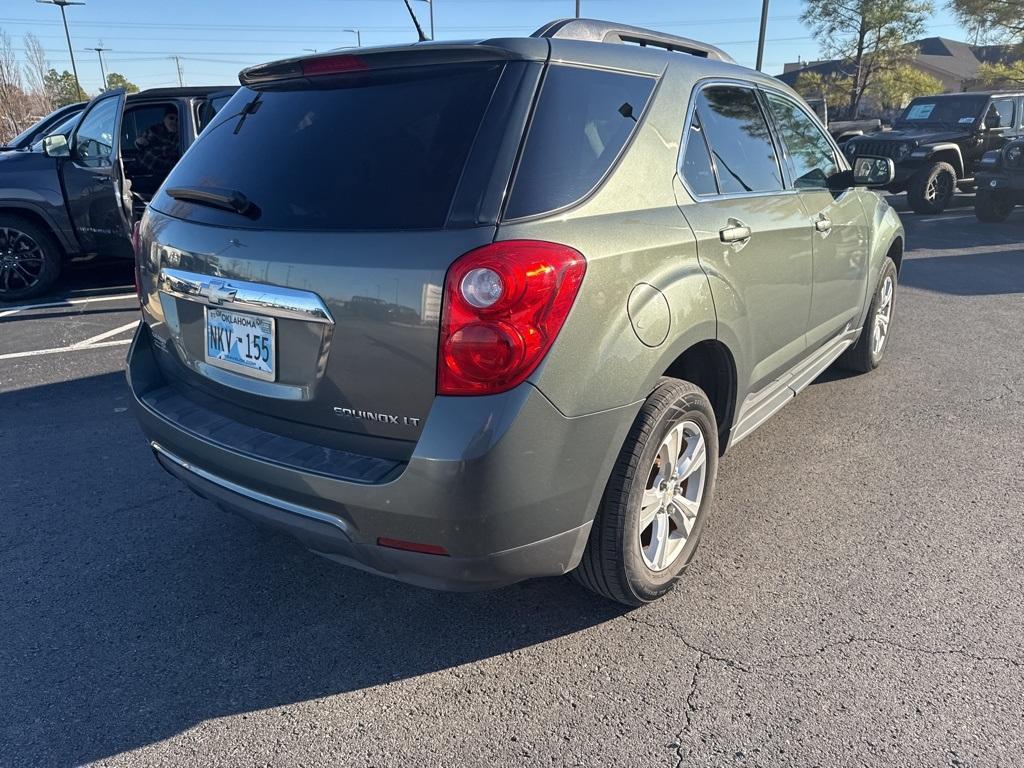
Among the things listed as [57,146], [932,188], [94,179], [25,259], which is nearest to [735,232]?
[94,179]

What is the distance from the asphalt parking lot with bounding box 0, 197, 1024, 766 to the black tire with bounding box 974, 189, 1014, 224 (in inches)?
404

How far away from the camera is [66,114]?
9.73m

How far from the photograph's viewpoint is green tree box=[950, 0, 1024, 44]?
24266 mm

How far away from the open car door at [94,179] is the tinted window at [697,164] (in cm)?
610

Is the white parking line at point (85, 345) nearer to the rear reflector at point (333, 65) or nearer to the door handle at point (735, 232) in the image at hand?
the rear reflector at point (333, 65)

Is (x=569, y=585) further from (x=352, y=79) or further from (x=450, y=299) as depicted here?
(x=352, y=79)

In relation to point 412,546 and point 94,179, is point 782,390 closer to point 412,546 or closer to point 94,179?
point 412,546

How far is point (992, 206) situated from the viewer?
12523 mm

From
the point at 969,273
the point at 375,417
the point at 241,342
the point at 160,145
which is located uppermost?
the point at 160,145

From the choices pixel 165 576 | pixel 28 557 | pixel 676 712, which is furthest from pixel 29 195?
pixel 676 712

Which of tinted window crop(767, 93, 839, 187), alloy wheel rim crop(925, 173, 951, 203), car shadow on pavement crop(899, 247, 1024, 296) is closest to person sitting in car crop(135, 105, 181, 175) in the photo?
tinted window crop(767, 93, 839, 187)

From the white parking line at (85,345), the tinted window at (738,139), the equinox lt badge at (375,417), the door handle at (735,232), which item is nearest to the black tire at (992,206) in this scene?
the tinted window at (738,139)

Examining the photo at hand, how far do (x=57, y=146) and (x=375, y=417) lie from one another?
685 cm

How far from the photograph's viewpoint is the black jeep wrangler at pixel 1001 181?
1180cm
